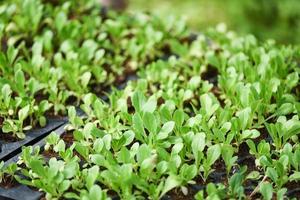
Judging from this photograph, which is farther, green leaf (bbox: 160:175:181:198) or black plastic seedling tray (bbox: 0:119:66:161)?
black plastic seedling tray (bbox: 0:119:66:161)

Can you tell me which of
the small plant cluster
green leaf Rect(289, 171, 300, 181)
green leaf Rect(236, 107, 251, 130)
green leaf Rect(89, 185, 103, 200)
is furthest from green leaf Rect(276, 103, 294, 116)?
green leaf Rect(89, 185, 103, 200)

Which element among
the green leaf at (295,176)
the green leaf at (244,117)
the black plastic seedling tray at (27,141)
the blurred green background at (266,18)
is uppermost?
the green leaf at (244,117)

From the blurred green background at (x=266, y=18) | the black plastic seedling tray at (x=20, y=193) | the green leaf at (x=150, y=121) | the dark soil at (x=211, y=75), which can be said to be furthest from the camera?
the blurred green background at (x=266, y=18)

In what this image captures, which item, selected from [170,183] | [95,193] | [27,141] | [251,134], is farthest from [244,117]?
[27,141]

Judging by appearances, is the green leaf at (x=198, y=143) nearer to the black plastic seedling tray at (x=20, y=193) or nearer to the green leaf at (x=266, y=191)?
the green leaf at (x=266, y=191)

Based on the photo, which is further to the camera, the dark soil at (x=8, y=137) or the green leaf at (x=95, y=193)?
the dark soil at (x=8, y=137)

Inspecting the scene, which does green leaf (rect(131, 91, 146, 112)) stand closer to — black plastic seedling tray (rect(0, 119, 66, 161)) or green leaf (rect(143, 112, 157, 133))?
green leaf (rect(143, 112, 157, 133))

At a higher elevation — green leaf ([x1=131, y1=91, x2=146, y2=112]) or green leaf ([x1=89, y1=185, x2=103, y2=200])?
green leaf ([x1=131, y1=91, x2=146, y2=112])

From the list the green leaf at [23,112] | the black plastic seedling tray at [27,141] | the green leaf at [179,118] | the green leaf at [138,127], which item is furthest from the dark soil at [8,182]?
the green leaf at [179,118]
